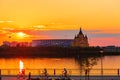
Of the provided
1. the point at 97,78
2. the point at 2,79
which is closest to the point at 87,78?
the point at 97,78

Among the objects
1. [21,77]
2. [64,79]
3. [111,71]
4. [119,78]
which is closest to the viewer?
[21,77]

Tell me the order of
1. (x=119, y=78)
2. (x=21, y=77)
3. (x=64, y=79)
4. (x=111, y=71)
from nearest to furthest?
1. (x=21, y=77)
2. (x=64, y=79)
3. (x=119, y=78)
4. (x=111, y=71)

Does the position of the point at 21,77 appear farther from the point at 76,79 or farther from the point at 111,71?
the point at 111,71

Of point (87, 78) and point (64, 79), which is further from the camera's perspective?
point (87, 78)

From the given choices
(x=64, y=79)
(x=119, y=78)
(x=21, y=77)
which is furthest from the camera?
(x=119, y=78)

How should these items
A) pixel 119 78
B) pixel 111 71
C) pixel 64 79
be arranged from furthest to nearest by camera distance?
pixel 111 71 → pixel 119 78 → pixel 64 79

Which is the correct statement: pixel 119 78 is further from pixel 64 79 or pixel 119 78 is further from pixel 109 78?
pixel 64 79

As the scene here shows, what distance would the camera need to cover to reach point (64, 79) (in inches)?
1235

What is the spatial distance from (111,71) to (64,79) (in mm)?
15138

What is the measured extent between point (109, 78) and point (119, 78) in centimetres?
156

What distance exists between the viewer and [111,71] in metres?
45.7

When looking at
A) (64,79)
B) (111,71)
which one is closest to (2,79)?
(64,79)

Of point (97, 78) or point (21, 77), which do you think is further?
point (97, 78)

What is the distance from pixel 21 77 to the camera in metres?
20.8
